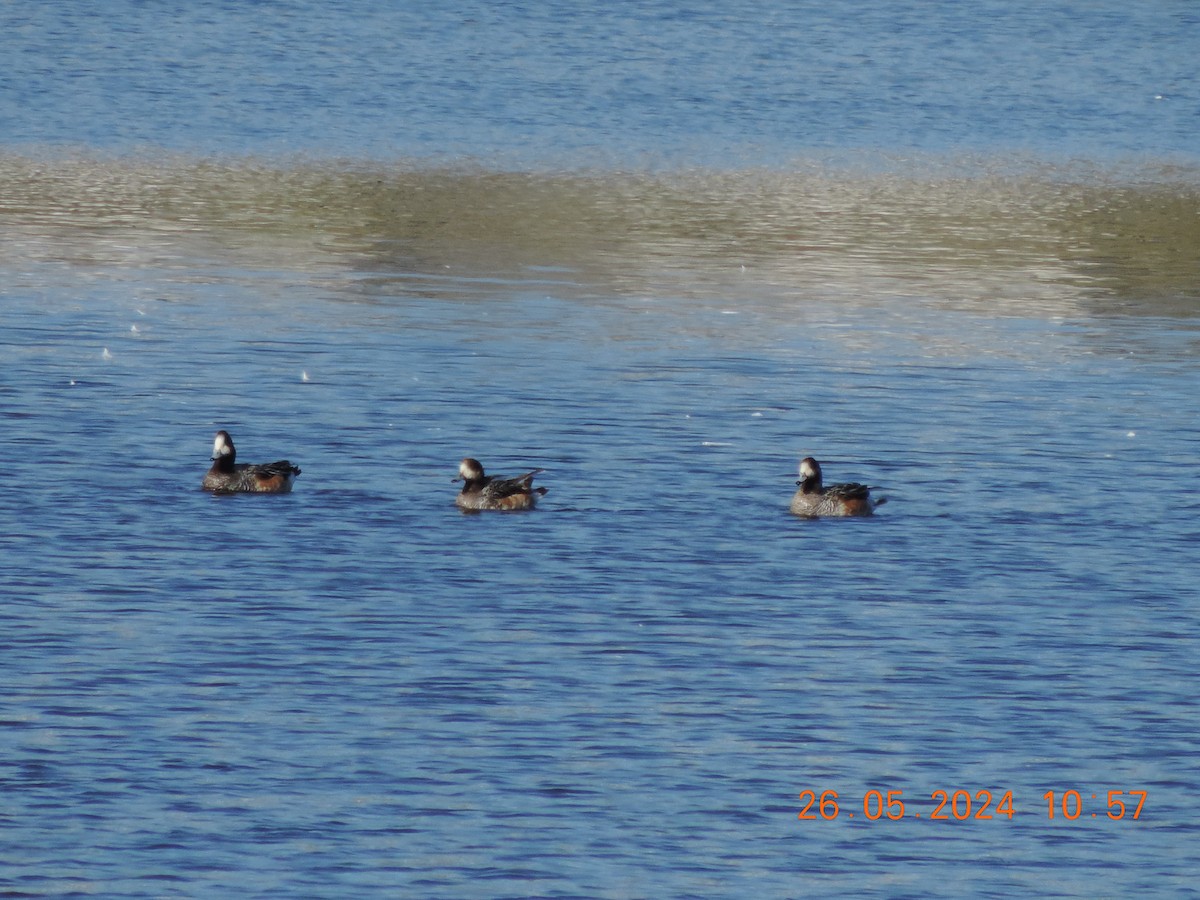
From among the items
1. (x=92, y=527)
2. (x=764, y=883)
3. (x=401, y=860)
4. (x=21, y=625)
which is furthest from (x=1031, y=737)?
(x=92, y=527)

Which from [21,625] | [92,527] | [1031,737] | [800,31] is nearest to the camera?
[1031,737]

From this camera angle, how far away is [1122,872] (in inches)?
466

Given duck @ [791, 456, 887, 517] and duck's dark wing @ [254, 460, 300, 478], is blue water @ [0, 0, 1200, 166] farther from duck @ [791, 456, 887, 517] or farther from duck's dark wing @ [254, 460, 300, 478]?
duck @ [791, 456, 887, 517]

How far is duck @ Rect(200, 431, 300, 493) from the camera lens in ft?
66.2

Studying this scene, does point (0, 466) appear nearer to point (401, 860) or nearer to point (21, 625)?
point (21, 625)

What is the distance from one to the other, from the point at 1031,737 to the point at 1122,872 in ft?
6.83

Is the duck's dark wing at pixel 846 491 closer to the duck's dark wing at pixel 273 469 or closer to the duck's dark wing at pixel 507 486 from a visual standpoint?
the duck's dark wing at pixel 507 486

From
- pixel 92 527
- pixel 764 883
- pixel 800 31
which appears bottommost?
pixel 764 883
